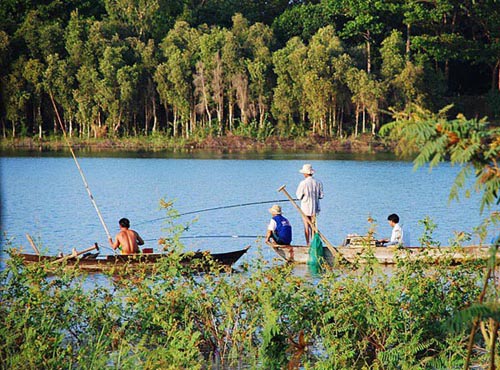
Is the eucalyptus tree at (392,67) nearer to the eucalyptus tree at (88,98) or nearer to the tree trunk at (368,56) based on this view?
the tree trunk at (368,56)

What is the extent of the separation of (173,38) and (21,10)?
11.1 m

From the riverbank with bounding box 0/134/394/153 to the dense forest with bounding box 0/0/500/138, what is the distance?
69cm

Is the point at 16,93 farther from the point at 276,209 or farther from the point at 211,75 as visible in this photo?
the point at 276,209

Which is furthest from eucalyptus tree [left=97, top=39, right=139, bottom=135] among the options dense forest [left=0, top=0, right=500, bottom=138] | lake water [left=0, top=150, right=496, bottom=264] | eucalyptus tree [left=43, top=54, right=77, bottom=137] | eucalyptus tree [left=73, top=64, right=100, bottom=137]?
lake water [left=0, top=150, right=496, bottom=264]

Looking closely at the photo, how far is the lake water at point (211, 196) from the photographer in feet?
→ 64.6

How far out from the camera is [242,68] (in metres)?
49.8

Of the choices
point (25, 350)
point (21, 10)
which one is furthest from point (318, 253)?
point (21, 10)

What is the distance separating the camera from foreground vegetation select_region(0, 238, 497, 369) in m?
7.54

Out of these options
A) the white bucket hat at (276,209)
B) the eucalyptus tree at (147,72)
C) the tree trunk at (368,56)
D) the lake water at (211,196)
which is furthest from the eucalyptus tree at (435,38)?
the white bucket hat at (276,209)

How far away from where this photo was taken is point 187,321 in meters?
7.79

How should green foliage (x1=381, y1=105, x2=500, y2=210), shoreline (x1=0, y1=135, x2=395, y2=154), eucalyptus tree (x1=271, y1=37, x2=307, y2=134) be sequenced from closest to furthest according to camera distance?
green foliage (x1=381, y1=105, x2=500, y2=210)
shoreline (x1=0, y1=135, x2=395, y2=154)
eucalyptus tree (x1=271, y1=37, x2=307, y2=134)

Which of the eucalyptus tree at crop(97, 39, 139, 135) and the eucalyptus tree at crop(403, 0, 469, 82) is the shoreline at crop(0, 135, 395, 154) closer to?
the eucalyptus tree at crop(97, 39, 139, 135)

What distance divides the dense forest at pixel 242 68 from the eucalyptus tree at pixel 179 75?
8cm

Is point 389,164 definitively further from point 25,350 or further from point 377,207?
point 25,350
